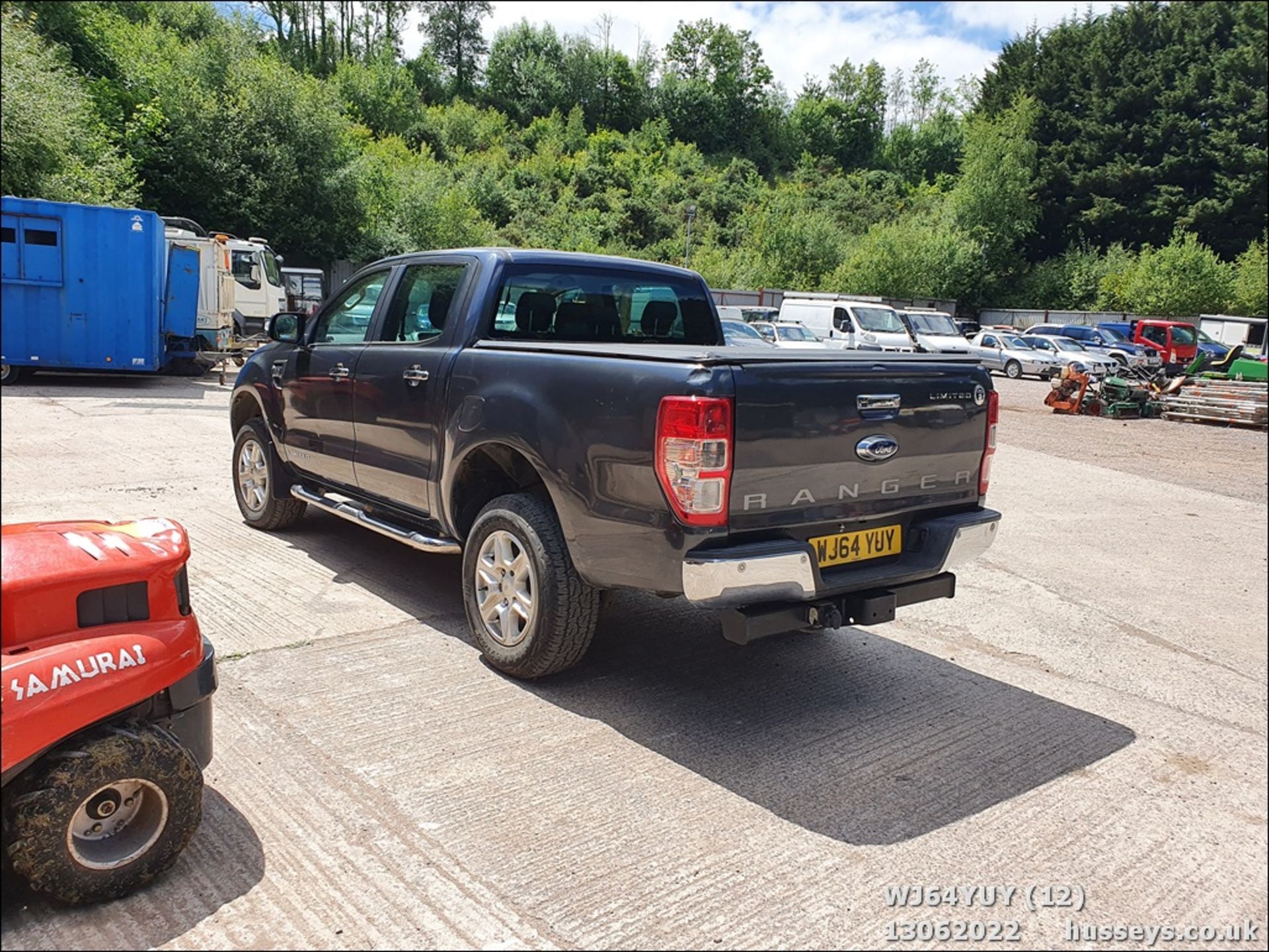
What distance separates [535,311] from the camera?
5.14m

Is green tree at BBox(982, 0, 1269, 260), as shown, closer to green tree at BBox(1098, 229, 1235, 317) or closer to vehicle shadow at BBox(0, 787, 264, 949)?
green tree at BBox(1098, 229, 1235, 317)

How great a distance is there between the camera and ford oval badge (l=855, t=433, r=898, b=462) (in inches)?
152

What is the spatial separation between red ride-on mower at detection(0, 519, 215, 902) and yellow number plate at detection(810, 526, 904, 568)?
227 cm

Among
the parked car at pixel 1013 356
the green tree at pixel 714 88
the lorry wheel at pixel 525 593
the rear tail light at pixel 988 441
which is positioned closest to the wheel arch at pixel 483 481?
the lorry wheel at pixel 525 593

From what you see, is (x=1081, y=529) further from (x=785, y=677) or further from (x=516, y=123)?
(x=516, y=123)

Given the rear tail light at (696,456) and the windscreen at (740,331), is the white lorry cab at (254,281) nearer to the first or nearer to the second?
the windscreen at (740,331)

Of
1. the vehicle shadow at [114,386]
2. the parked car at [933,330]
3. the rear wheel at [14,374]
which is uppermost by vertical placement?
the parked car at [933,330]

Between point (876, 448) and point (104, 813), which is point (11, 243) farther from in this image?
point (876, 448)

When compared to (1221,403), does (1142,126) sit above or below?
above

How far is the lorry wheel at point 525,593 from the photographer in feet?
13.5

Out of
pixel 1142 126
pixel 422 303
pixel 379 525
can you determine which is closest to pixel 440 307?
A: pixel 422 303

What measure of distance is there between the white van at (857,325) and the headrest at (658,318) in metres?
21.6

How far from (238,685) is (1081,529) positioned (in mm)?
6942

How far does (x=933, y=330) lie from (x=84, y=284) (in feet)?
73.8
